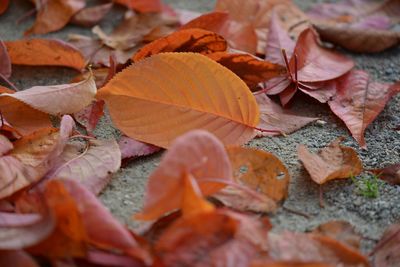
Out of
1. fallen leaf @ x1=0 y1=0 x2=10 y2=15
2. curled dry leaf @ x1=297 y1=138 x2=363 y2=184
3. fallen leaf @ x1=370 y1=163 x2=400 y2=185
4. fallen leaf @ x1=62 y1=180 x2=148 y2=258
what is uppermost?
fallen leaf @ x1=62 y1=180 x2=148 y2=258

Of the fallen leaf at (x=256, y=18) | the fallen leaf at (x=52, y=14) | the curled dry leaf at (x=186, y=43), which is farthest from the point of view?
the fallen leaf at (x=52, y=14)

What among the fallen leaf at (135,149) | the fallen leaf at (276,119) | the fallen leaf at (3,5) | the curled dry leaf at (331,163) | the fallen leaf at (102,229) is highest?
the fallen leaf at (102,229)

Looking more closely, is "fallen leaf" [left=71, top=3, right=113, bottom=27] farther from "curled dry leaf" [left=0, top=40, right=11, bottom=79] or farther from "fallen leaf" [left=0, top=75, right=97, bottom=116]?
→ "fallen leaf" [left=0, top=75, right=97, bottom=116]

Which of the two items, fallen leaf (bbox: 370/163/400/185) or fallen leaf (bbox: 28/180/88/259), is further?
fallen leaf (bbox: 370/163/400/185)

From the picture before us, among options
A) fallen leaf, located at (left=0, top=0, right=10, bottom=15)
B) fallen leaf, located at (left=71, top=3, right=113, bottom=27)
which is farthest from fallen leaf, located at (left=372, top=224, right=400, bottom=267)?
fallen leaf, located at (left=0, top=0, right=10, bottom=15)

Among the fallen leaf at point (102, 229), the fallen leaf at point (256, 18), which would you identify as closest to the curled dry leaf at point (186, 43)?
the fallen leaf at point (256, 18)

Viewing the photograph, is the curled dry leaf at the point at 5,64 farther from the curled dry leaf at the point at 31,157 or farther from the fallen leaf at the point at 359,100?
the fallen leaf at the point at 359,100
